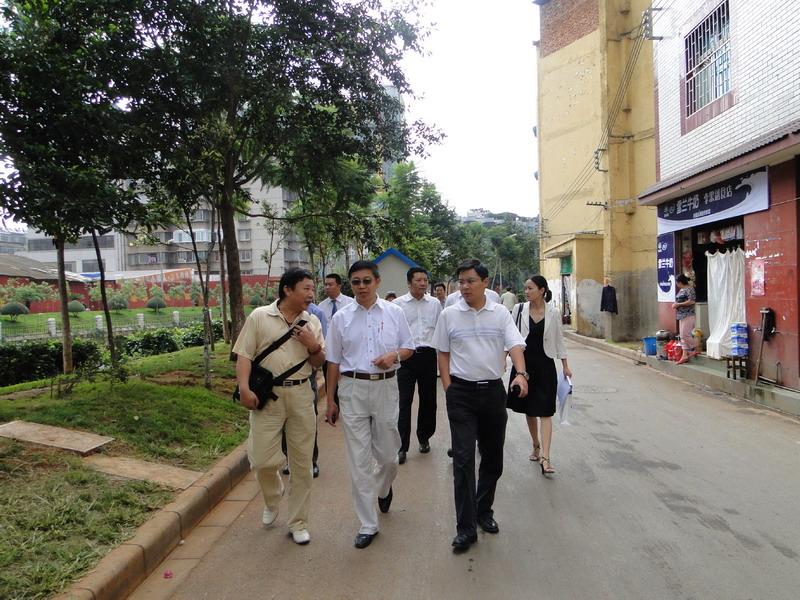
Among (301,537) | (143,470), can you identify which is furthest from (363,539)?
(143,470)

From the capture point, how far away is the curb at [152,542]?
10.5 ft

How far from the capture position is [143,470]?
5.09 m

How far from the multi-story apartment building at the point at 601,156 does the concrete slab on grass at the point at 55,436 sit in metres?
15.3

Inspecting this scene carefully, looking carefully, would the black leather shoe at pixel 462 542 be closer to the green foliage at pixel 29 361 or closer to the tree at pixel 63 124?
the tree at pixel 63 124

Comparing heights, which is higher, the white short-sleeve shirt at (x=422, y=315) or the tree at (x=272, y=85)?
the tree at (x=272, y=85)

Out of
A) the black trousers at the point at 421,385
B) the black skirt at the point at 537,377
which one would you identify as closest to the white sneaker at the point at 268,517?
the black trousers at the point at 421,385

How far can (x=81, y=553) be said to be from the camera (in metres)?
3.49

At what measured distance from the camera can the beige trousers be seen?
13.3ft

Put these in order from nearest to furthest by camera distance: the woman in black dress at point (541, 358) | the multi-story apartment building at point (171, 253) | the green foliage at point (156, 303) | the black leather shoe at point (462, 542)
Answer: the black leather shoe at point (462, 542)
the woman in black dress at point (541, 358)
the green foliage at point (156, 303)
the multi-story apartment building at point (171, 253)

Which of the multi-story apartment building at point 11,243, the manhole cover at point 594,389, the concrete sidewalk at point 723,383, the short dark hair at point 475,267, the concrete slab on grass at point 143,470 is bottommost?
the manhole cover at point 594,389

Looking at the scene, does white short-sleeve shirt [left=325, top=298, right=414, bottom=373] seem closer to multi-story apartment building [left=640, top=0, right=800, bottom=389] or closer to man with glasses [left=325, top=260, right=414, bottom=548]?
man with glasses [left=325, top=260, right=414, bottom=548]

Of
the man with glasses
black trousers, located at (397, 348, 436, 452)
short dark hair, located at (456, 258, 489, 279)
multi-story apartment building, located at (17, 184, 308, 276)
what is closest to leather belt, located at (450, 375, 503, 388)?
the man with glasses

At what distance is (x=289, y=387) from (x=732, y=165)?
28.2 feet

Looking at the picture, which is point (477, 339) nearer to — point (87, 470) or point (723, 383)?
point (87, 470)
